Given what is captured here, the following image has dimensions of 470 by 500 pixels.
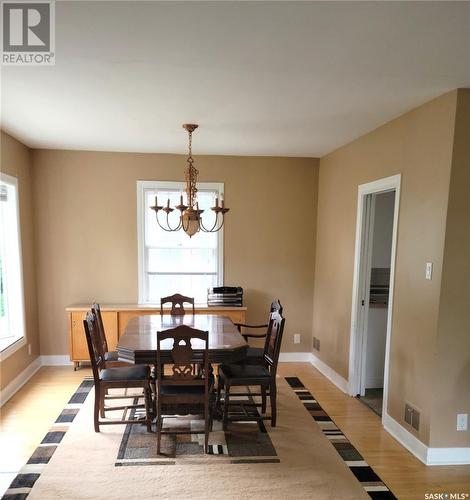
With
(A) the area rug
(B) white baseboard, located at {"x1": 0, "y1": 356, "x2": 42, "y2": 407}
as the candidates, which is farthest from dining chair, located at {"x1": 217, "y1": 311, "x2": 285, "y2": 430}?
(B) white baseboard, located at {"x1": 0, "y1": 356, "x2": 42, "y2": 407}

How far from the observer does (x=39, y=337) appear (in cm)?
421

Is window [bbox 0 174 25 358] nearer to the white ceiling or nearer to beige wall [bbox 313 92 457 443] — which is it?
the white ceiling

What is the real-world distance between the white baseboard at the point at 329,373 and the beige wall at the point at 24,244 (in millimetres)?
3490

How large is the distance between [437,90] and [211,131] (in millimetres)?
1894

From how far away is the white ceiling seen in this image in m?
1.48

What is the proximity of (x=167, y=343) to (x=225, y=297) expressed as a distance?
153cm

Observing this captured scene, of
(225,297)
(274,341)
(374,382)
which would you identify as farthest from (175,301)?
(374,382)

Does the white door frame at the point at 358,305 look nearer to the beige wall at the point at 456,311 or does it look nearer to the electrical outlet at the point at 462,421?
the beige wall at the point at 456,311

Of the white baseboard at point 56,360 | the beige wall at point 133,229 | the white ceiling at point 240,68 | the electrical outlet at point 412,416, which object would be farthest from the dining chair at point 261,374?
the white baseboard at point 56,360

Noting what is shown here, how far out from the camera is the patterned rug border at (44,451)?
215cm

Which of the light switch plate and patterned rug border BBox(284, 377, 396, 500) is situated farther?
the light switch plate

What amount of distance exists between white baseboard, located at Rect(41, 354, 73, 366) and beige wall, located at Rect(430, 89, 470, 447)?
3.99 meters

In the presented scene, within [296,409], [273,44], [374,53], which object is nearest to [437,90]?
[374,53]

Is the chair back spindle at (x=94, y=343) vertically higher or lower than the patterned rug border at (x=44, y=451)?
higher
